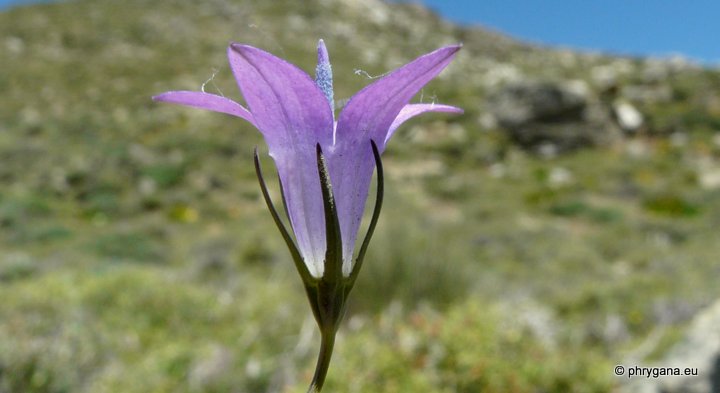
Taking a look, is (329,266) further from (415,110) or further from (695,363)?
(695,363)

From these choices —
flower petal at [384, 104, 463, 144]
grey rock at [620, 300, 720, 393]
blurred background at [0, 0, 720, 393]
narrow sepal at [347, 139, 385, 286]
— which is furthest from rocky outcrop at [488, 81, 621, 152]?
narrow sepal at [347, 139, 385, 286]

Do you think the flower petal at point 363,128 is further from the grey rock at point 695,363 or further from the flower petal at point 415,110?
the grey rock at point 695,363

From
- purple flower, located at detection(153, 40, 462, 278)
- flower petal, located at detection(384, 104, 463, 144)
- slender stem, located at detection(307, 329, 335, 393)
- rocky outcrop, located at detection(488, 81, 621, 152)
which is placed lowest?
slender stem, located at detection(307, 329, 335, 393)

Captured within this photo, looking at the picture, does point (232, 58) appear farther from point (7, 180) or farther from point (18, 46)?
point (18, 46)

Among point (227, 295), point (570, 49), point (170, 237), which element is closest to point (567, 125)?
point (170, 237)

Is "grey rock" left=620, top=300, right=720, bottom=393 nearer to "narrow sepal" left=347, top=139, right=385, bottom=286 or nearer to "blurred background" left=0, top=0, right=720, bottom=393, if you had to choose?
"blurred background" left=0, top=0, right=720, bottom=393

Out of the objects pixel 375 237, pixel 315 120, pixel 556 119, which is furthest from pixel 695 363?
pixel 556 119
